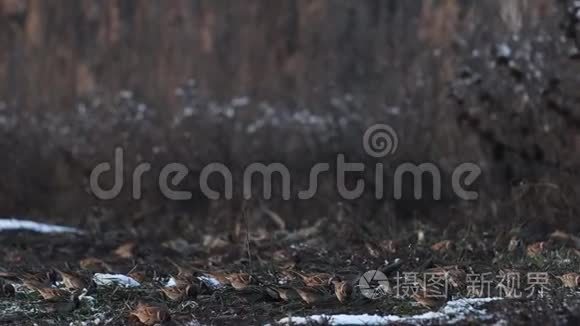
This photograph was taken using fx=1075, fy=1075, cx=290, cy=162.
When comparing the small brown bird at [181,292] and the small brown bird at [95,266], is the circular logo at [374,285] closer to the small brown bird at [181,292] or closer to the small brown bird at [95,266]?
the small brown bird at [181,292]

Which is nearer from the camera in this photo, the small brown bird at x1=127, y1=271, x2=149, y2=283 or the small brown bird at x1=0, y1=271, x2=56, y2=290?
the small brown bird at x1=0, y1=271, x2=56, y2=290

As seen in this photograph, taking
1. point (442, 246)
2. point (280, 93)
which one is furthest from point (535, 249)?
point (280, 93)

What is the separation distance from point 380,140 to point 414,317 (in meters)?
6.82

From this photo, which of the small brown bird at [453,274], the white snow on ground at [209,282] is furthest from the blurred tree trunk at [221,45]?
the white snow on ground at [209,282]

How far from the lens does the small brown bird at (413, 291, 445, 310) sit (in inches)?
227

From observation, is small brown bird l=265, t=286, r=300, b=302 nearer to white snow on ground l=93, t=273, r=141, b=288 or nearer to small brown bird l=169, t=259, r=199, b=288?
small brown bird l=169, t=259, r=199, b=288

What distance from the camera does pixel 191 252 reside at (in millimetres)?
8789

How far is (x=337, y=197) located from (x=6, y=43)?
5.90 metres

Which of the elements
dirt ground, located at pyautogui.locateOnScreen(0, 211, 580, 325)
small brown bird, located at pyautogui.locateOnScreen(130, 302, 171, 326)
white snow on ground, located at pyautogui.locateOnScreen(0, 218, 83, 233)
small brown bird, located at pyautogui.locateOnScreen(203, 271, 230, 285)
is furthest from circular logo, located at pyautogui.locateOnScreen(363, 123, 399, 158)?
small brown bird, located at pyautogui.locateOnScreen(130, 302, 171, 326)

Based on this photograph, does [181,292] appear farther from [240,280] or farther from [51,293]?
[51,293]

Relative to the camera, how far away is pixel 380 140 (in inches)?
483

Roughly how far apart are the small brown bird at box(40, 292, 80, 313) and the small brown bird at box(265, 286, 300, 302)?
1113mm

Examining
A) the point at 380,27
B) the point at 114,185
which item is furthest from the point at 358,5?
the point at 114,185

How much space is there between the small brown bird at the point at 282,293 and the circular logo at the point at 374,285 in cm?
38
